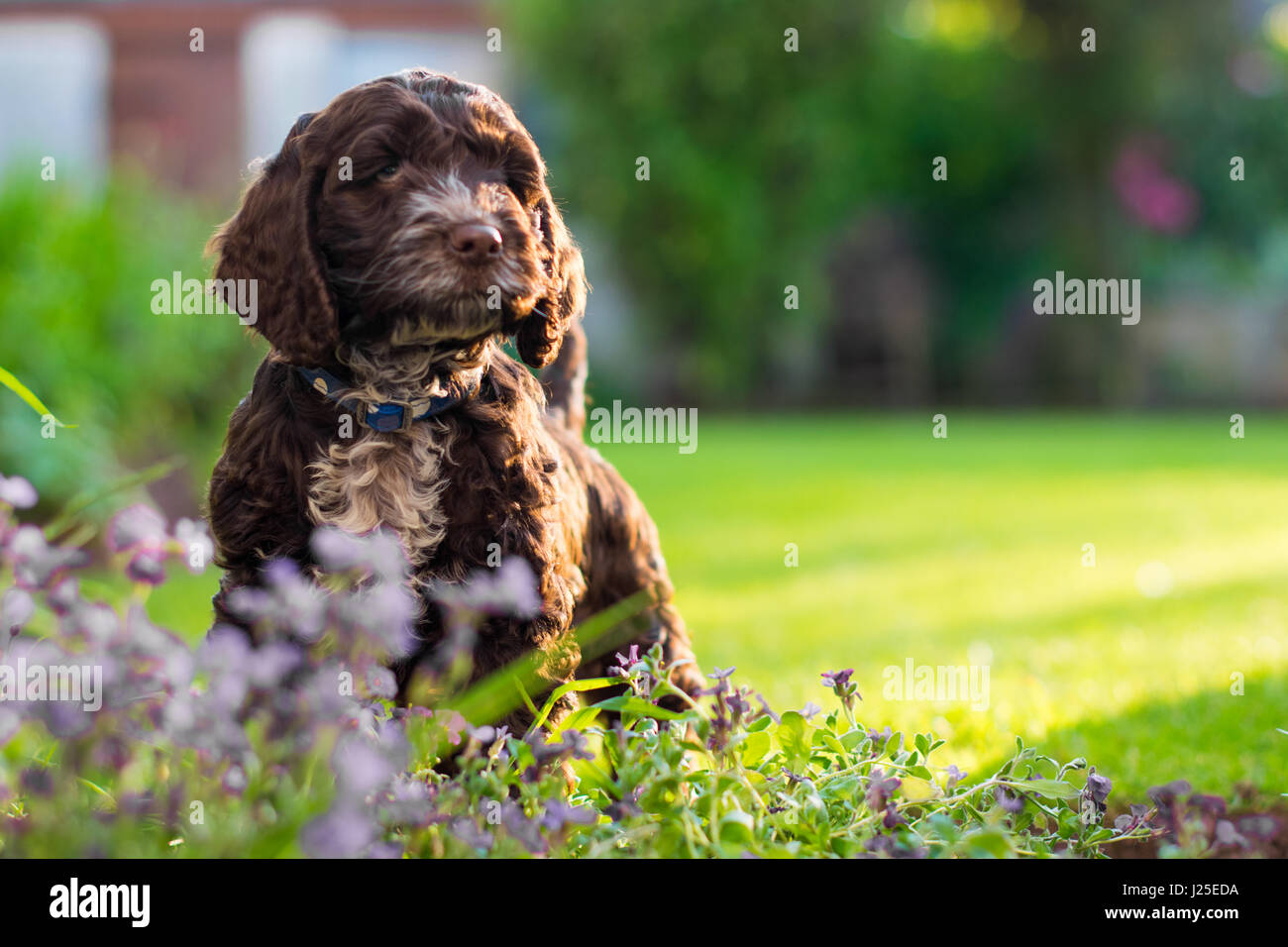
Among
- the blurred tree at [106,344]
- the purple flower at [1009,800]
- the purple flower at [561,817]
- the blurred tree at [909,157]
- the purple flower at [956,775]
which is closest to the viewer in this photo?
the purple flower at [561,817]

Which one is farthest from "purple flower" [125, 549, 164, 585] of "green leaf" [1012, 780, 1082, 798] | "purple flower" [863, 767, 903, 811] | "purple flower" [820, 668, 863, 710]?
"green leaf" [1012, 780, 1082, 798]

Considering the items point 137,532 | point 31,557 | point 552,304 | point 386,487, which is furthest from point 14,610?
point 552,304

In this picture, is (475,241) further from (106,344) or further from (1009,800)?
(106,344)

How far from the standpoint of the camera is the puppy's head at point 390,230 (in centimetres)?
252

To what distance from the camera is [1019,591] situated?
24.2 feet

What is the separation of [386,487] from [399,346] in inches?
11.7

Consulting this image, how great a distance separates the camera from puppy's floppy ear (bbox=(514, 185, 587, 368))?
296 centimetres

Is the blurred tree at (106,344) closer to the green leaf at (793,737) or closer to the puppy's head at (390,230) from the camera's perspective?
the puppy's head at (390,230)

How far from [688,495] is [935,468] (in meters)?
4.00

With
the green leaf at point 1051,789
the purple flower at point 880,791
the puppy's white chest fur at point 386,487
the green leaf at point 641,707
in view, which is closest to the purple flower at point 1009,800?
the green leaf at point 1051,789

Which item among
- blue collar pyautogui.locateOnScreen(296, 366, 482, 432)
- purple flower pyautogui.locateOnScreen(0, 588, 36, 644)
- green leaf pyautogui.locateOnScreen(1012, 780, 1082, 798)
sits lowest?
green leaf pyautogui.locateOnScreen(1012, 780, 1082, 798)

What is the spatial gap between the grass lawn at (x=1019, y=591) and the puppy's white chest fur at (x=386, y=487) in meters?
1.78

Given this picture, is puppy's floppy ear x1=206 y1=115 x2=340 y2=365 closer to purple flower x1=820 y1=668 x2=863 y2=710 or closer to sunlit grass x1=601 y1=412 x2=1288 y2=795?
purple flower x1=820 y1=668 x2=863 y2=710

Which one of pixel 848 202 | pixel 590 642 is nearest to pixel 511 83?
pixel 848 202
